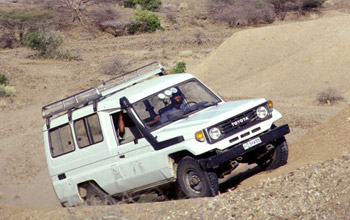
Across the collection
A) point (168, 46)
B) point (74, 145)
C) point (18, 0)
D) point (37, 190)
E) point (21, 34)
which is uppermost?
point (18, 0)

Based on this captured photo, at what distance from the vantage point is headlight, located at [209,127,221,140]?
777 centimetres

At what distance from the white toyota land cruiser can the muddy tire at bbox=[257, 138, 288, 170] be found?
14 mm

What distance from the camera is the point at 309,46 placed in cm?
2186

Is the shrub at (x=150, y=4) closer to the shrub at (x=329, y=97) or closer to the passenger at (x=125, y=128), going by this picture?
the shrub at (x=329, y=97)

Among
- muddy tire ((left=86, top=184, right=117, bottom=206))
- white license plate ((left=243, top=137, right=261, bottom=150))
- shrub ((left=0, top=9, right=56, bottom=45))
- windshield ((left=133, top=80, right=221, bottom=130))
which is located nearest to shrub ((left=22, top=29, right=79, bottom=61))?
shrub ((left=0, top=9, right=56, bottom=45))

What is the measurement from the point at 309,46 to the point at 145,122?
14.5 metres

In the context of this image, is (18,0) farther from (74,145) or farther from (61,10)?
(74,145)

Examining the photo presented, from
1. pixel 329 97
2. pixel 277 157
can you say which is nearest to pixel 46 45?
pixel 329 97

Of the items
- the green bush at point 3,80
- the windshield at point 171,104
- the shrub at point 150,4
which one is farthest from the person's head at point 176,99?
the shrub at point 150,4

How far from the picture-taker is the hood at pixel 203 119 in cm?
780

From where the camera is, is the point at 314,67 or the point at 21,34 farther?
the point at 21,34

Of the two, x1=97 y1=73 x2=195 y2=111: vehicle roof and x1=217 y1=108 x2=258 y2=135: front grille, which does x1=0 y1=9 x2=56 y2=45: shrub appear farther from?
x1=217 y1=108 x2=258 y2=135: front grille

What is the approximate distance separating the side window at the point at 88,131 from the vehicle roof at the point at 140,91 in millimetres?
235

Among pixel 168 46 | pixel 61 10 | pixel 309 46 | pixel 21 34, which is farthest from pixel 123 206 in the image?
pixel 61 10
